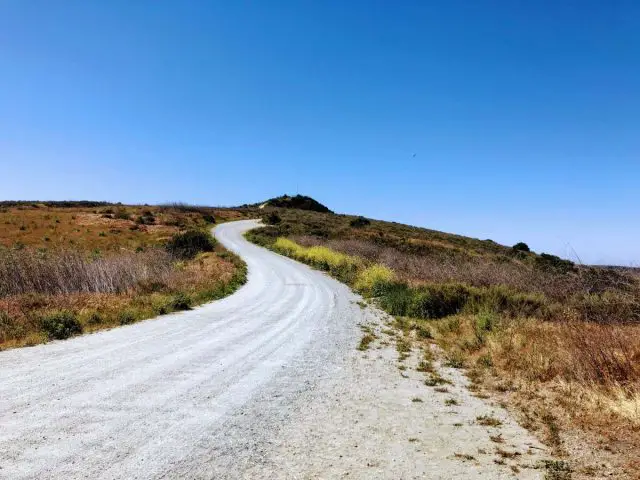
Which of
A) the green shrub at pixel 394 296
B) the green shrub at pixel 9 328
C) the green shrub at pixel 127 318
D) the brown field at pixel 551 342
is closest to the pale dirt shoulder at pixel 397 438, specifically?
the brown field at pixel 551 342

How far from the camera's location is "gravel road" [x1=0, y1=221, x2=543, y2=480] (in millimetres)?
5113

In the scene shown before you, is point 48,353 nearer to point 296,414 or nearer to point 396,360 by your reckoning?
point 296,414

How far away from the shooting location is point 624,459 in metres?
5.25

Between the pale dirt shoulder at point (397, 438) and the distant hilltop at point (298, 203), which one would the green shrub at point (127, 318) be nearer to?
the pale dirt shoulder at point (397, 438)

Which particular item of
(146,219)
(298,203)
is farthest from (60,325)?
(298,203)

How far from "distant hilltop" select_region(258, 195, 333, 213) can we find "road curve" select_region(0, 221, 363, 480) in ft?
364

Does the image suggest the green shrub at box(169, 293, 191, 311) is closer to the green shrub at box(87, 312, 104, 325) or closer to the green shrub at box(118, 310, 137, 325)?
the green shrub at box(118, 310, 137, 325)

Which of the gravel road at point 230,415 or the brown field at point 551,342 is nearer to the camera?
the gravel road at point 230,415

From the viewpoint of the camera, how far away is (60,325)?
1141 centimetres

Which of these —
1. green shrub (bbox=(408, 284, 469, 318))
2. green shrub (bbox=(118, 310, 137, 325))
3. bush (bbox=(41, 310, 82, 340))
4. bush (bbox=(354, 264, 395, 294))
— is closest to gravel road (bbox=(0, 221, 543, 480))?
bush (bbox=(41, 310, 82, 340))

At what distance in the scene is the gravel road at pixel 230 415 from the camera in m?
5.11

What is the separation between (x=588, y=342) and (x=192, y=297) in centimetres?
1460

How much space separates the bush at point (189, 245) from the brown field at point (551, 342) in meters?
20.8

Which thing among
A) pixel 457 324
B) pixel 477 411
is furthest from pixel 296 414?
pixel 457 324
